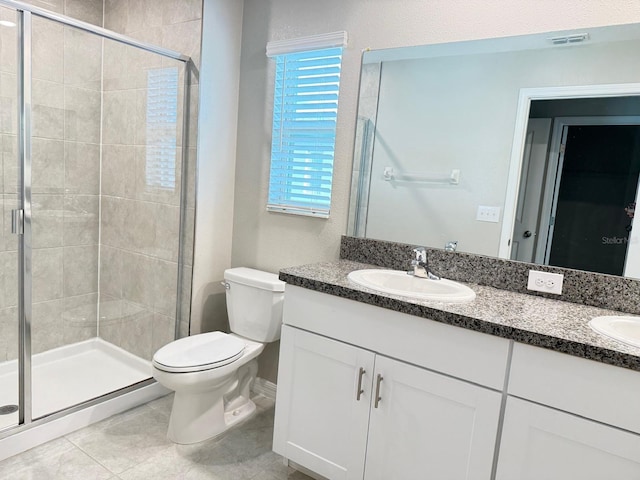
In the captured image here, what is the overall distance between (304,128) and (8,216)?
1526mm

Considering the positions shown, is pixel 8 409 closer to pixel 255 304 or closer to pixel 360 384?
→ pixel 255 304

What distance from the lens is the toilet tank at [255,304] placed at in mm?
2266

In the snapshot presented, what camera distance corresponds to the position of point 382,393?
158 centimetres

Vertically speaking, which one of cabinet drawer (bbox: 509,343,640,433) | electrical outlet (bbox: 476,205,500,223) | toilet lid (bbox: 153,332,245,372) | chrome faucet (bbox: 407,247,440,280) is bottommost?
toilet lid (bbox: 153,332,245,372)

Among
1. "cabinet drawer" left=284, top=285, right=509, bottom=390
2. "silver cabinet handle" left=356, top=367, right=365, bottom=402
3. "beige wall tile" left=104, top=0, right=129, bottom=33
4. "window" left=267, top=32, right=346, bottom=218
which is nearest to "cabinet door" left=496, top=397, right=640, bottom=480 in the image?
"cabinet drawer" left=284, top=285, right=509, bottom=390

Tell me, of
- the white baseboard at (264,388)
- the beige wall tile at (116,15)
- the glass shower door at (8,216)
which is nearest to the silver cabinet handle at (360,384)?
the white baseboard at (264,388)

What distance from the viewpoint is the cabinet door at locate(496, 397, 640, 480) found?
1186mm

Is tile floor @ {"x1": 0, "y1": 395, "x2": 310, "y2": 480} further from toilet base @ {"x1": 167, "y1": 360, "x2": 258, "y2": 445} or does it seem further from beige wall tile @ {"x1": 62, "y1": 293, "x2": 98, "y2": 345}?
beige wall tile @ {"x1": 62, "y1": 293, "x2": 98, "y2": 345}

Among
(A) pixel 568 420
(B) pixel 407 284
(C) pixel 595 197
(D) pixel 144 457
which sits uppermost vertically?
(C) pixel 595 197

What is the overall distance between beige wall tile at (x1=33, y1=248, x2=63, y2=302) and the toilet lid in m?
Result: 0.98

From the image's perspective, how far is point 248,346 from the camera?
7.50ft

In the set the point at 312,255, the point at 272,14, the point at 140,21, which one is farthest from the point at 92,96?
the point at 312,255

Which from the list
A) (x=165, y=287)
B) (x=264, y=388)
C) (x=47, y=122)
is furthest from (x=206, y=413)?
(x=47, y=122)

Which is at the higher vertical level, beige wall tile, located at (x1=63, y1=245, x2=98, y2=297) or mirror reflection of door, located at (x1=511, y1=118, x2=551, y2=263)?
mirror reflection of door, located at (x1=511, y1=118, x2=551, y2=263)
